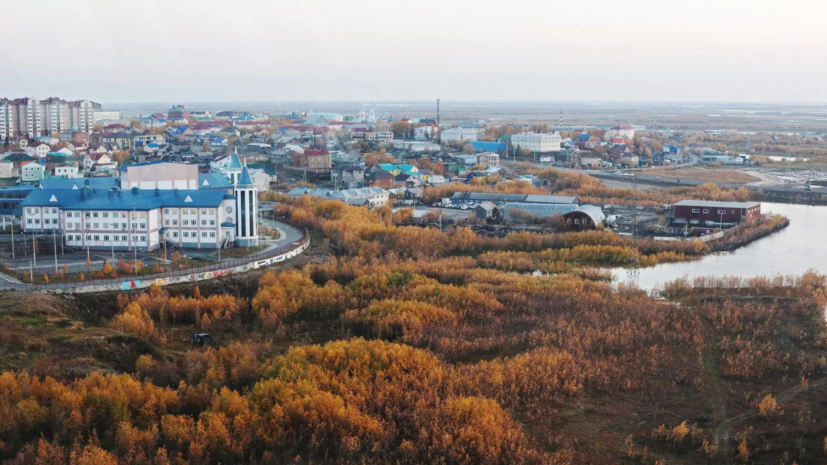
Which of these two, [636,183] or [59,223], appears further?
[636,183]

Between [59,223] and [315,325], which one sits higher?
[59,223]

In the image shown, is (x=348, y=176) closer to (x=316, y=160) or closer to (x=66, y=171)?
(x=316, y=160)

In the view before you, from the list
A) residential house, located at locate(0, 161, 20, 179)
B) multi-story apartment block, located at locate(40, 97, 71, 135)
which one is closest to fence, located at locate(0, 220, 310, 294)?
residential house, located at locate(0, 161, 20, 179)

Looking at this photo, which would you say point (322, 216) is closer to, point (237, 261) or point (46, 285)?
point (237, 261)

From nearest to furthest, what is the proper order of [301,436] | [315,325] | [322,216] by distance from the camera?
[301,436] < [315,325] < [322,216]

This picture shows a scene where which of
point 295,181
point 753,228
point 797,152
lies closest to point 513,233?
point 753,228

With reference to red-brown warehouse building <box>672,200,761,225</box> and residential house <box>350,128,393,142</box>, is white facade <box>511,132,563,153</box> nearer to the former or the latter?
residential house <box>350,128,393,142</box>
